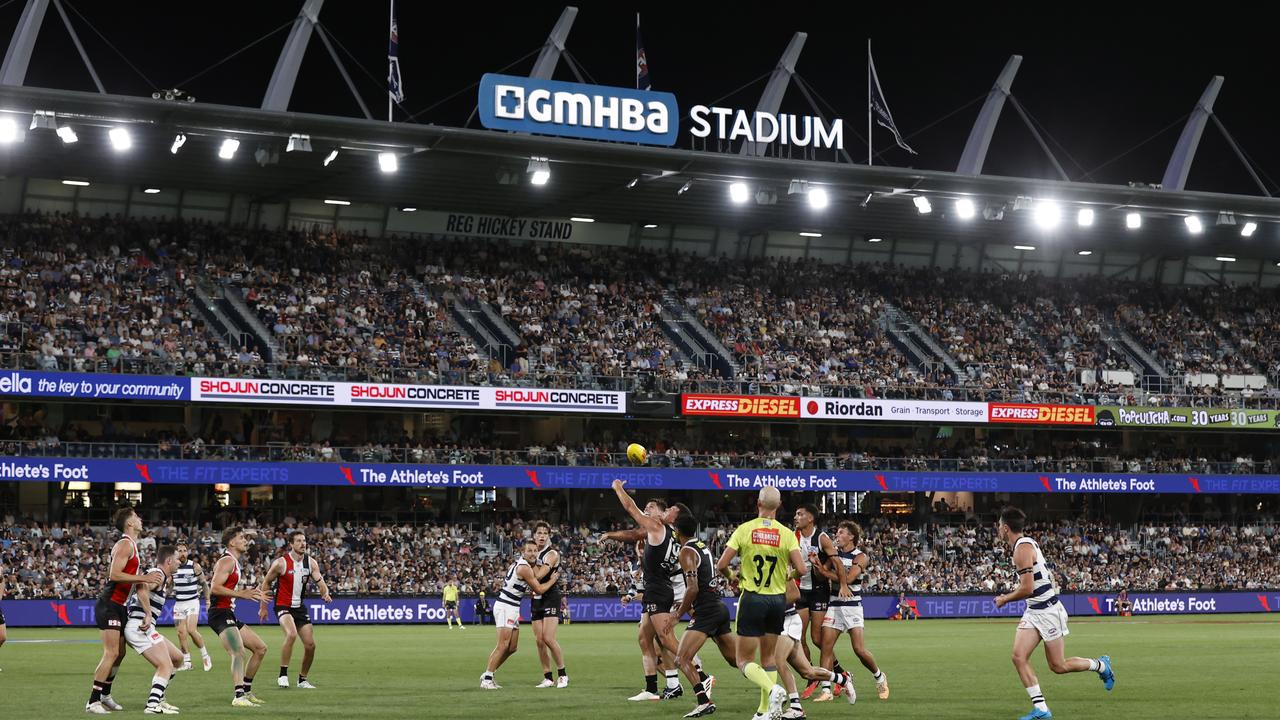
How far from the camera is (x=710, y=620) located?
16969 mm

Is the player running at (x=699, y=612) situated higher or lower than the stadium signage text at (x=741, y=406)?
lower

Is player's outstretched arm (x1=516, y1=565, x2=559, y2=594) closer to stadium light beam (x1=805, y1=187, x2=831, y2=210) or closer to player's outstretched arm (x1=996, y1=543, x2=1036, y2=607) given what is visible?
player's outstretched arm (x1=996, y1=543, x2=1036, y2=607)

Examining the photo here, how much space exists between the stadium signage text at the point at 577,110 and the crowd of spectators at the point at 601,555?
14.0 m

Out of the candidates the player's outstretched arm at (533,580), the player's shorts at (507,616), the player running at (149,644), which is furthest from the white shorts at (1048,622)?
the player running at (149,644)

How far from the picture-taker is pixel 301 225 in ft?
195

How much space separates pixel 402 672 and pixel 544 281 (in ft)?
122

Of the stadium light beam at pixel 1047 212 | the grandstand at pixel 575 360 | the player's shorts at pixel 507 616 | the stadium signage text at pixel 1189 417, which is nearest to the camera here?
the player's shorts at pixel 507 616

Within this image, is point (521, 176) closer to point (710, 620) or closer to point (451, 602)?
point (451, 602)

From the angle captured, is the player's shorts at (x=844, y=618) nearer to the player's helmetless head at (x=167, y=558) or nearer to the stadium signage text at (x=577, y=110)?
the player's helmetless head at (x=167, y=558)

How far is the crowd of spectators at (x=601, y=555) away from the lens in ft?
147

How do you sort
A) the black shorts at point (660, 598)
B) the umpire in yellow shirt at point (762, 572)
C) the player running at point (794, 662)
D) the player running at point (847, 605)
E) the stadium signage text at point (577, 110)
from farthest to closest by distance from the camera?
the stadium signage text at point (577, 110)
the player running at point (847, 605)
the black shorts at point (660, 598)
the player running at point (794, 662)
the umpire in yellow shirt at point (762, 572)

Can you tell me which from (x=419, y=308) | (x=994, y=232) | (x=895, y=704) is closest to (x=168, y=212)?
(x=419, y=308)

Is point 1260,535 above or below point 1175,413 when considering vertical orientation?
below

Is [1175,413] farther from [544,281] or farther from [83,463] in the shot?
[83,463]
